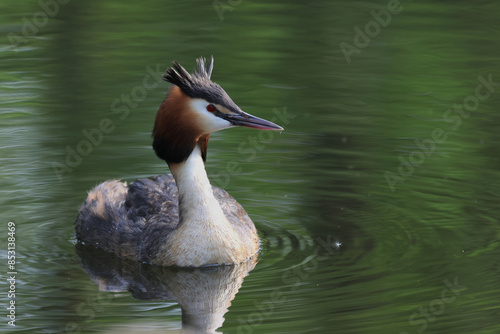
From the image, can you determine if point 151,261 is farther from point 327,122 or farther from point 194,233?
Answer: point 327,122

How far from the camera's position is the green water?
8.33m

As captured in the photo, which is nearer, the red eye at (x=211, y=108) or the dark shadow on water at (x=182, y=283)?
the dark shadow on water at (x=182, y=283)

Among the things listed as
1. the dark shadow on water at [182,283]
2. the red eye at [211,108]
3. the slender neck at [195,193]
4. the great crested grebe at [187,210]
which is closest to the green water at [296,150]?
the dark shadow on water at [182,283]

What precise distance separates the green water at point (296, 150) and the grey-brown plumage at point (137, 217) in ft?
0.93

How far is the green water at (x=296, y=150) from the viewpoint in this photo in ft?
27.3

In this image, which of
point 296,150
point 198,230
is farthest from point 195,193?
point 296,150

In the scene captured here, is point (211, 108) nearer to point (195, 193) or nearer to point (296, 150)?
point (195, 193)

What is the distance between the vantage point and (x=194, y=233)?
A: 372 inches

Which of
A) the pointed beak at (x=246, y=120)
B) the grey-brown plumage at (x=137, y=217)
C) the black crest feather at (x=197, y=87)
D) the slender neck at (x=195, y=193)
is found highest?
the black crest feather at (x=197, y=87)

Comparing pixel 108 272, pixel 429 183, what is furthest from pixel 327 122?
pixel 108 272

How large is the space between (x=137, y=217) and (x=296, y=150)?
2656mm

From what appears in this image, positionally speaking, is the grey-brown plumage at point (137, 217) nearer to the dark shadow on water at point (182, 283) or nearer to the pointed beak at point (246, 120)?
the dark shadow on water at point (182, 283)

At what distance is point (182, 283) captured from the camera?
29.7 ft

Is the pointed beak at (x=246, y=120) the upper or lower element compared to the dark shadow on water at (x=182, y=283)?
upper
